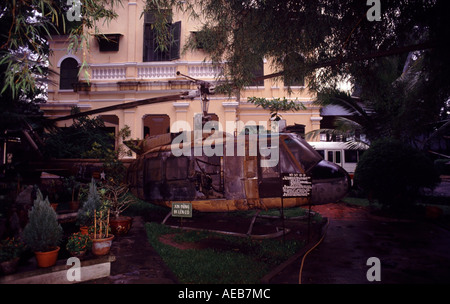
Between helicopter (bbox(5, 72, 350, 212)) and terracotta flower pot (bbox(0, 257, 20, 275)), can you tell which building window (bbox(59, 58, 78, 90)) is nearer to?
helicopter (bbox(5, 72, 350, 212))

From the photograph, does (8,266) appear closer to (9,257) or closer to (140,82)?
(9,257)

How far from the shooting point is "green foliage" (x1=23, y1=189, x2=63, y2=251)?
443cm

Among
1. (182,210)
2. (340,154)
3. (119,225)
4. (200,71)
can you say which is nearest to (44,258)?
(119,225)

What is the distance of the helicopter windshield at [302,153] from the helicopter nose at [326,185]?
20 centimetres

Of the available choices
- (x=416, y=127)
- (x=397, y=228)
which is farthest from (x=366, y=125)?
(x=397, y=228)

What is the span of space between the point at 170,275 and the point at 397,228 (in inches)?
295

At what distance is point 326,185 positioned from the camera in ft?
22.9

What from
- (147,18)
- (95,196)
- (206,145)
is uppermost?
(147,18)

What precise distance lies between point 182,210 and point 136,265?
7.94 ft

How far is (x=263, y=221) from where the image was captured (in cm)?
964

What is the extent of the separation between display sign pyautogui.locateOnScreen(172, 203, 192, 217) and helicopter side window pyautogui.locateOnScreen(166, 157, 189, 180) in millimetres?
1190

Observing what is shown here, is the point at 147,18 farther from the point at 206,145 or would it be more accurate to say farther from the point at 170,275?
the point at 170,275
